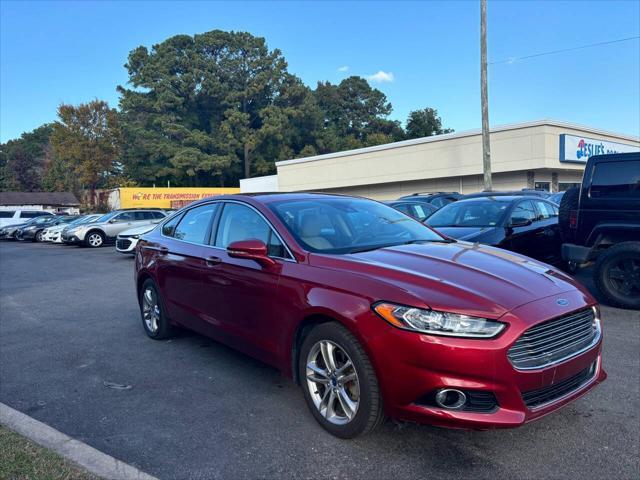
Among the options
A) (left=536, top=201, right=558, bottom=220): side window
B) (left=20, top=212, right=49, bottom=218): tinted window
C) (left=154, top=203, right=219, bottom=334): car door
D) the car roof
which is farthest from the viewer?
(left=20, top=212, right=49, bottom=218): tinted window

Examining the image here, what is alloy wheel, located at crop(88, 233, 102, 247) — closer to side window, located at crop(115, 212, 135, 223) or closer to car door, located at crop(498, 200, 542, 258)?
side window, located at crop(115, 212, 135, 223)

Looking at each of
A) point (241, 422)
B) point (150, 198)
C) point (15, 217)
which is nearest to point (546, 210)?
point (241, 422)

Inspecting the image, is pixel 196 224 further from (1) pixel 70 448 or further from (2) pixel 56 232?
(2) pixel 56 232

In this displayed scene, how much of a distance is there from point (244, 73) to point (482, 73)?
1866 inches

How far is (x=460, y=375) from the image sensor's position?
2.81m

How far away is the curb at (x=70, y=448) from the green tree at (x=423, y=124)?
61224mm

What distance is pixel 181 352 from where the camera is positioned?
5.34 metres

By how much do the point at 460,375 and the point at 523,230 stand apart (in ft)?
19.9

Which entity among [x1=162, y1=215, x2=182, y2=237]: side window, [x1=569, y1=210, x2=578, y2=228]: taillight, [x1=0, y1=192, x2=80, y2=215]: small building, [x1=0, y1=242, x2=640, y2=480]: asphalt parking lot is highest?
[x1=0, y1=192, x2=80, y2=215]: small building

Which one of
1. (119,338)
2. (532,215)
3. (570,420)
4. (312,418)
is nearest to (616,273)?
(532,215)

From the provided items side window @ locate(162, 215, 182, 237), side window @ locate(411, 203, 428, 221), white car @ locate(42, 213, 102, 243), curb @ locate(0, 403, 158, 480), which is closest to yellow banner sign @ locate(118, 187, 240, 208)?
white car @ locate(42, 213, 102, 243)

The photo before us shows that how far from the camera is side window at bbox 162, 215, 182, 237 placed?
557 centimetres

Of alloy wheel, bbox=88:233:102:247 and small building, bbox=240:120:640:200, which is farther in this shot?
small building, bbox=240:120:640:200

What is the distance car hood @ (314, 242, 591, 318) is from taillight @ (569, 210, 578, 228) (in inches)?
154
